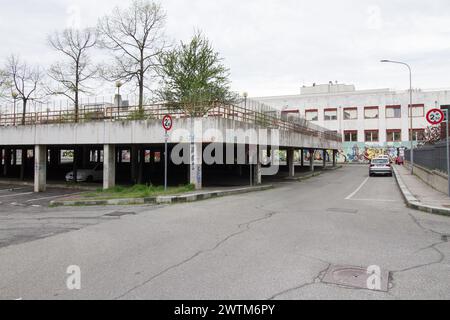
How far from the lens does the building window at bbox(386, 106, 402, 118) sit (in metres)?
55.6

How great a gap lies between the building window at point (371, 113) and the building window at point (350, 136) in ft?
10.4

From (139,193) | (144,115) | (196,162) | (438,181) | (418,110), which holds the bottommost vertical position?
(139,193)

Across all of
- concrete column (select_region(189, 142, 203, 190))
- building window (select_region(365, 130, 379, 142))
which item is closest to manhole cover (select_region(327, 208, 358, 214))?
concrete column (select_region(189, 142, 203, 190))

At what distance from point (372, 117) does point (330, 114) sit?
667 cm

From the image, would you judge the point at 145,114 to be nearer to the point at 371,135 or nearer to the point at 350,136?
the point at 350,136

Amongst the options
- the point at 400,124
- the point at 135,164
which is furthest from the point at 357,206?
the point at 400,124

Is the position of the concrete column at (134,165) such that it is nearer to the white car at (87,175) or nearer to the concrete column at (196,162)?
the white car at (87,175)

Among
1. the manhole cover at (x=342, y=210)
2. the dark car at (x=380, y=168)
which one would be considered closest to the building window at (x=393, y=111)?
the dark car at (x=380, y=168)

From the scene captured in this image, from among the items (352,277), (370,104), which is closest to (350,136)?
(370,104)

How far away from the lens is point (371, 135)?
57906 millimetres

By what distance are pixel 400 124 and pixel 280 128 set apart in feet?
128

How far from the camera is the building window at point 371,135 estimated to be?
5756cm
